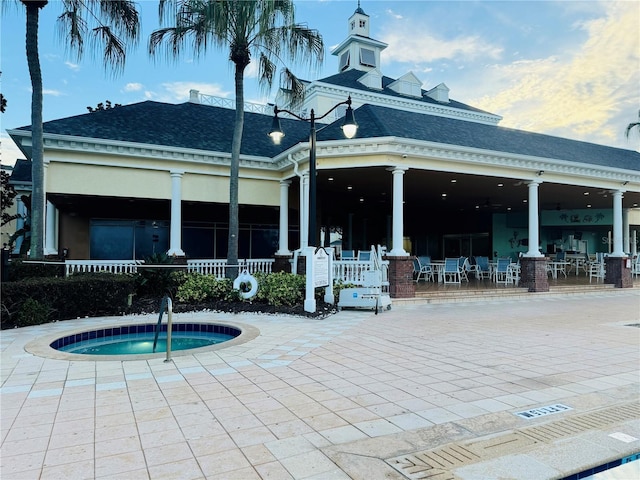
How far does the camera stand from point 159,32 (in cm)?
1109

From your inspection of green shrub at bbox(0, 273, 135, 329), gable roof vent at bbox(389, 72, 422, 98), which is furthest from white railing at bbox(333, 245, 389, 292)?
gable roof vent at bbox(389, 72, 422, 98)

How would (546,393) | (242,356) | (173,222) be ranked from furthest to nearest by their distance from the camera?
(173,222)
(242,356)
(546,393)

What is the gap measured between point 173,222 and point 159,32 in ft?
17.3

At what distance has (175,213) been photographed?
12.5 meters

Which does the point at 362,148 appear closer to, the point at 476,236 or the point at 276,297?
the point at 276,297

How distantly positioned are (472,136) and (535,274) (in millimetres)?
5060

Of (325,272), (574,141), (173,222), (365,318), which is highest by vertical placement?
(574,141)

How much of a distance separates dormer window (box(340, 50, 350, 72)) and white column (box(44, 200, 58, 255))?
68.4ft

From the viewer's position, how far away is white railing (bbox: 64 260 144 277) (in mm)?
10859

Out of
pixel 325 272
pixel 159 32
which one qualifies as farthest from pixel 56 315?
pixel 159 32

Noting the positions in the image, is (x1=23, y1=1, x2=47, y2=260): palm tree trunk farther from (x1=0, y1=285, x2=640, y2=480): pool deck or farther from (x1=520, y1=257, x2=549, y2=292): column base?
(x1=520, y1=257, x2=549, y2=292): column base

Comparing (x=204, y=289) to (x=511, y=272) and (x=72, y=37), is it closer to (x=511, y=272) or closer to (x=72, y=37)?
(x=72, y=37)

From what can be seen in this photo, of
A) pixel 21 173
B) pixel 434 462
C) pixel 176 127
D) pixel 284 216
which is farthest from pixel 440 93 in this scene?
pixel 434 462

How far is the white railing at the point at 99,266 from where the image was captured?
10859mm
